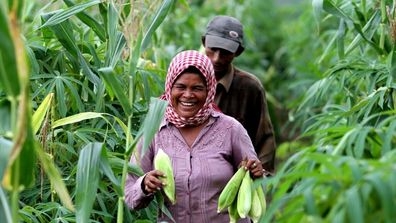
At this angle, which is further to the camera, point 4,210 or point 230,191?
point 230,191

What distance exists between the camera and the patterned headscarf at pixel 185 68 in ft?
15.1

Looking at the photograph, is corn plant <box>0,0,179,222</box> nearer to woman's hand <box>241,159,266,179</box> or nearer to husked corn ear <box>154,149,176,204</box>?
husked corn ear <box>154,149,176,204</box>

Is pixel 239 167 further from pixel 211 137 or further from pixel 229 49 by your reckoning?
pixel 229 49

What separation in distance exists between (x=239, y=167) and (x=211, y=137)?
24 centimetres

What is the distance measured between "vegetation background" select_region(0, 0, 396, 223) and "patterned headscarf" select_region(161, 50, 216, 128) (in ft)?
0.53

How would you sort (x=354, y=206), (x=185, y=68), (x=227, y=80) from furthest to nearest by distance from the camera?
1. (x=227, y=80)
2. (x=185, y=68)
3. (x=354, y=206)

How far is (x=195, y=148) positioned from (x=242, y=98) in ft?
4.43

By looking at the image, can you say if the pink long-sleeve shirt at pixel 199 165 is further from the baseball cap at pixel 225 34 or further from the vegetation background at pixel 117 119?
the baseball cap at pixel 225 34

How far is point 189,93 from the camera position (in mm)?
4609

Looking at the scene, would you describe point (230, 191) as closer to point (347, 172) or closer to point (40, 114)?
point (40, 114)

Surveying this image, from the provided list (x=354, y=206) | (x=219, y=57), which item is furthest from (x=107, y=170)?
(x=219, y=57)

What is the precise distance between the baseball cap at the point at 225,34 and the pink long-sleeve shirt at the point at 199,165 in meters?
1.03

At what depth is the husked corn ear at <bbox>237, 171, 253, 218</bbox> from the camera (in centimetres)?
436

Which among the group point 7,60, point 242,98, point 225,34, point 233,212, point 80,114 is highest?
point 7,60
